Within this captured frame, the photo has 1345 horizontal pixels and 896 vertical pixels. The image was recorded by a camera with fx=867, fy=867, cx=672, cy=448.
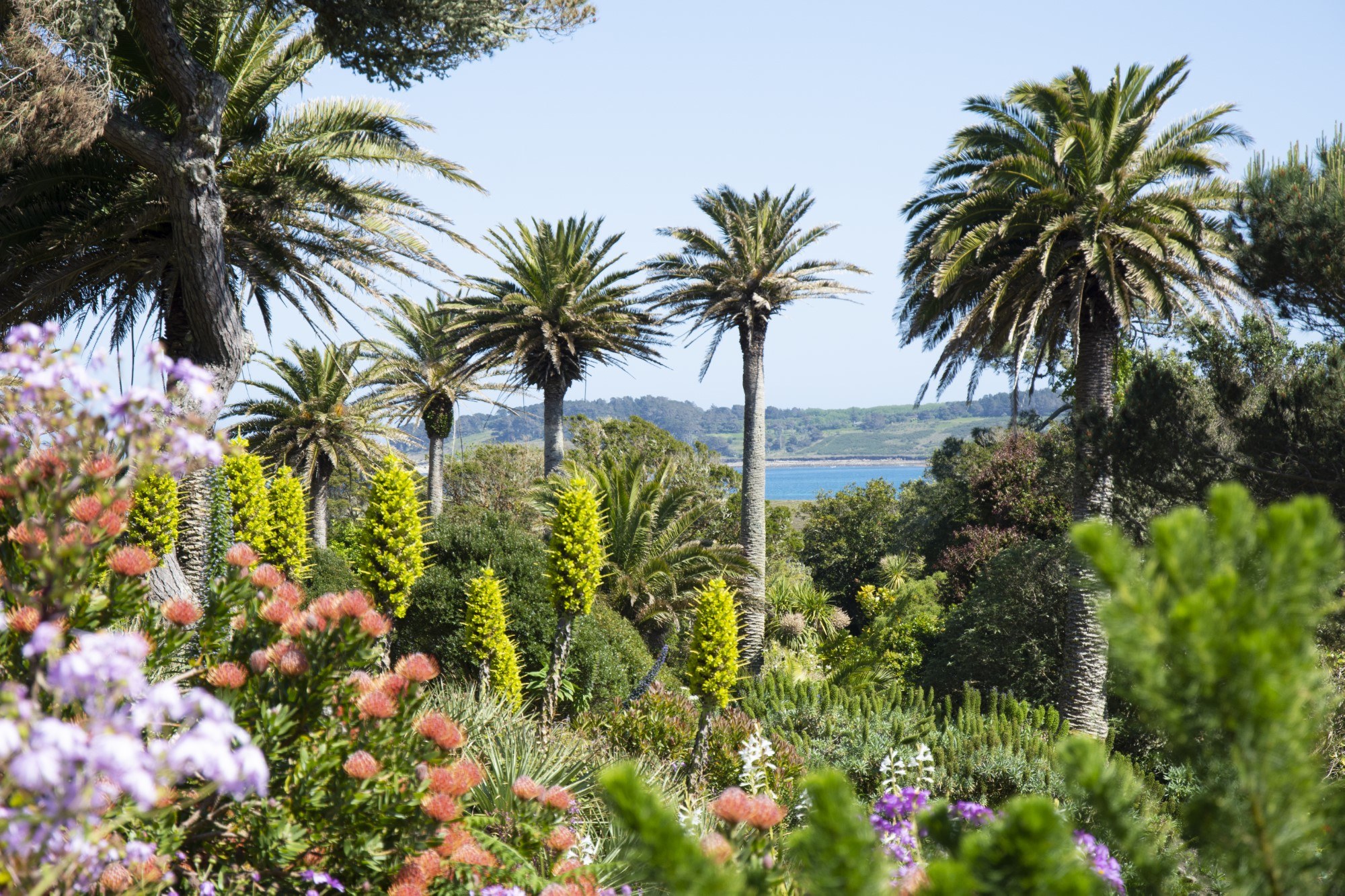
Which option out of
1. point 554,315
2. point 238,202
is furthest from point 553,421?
point 238,202

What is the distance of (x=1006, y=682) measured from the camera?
50.2 feet

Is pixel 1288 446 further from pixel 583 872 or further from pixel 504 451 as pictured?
pixel 504 451

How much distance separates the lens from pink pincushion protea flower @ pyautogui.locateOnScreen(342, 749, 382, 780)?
2484mm

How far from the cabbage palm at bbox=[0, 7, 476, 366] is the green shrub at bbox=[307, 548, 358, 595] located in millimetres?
5897

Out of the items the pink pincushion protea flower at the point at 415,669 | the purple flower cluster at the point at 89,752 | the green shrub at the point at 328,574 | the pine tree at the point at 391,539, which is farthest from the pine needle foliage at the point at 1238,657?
the green shrub at the point at 328,574

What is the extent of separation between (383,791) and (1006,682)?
14.7 m

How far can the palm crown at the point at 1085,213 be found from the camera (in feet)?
38.3

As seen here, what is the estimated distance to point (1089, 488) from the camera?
37.5ft

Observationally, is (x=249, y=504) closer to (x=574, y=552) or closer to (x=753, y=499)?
(x=574, y=552)

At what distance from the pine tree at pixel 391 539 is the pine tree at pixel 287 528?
3726mm

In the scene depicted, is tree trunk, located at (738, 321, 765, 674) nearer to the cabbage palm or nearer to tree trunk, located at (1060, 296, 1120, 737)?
tree trunk, located at (1060, 296, 1120, 737)

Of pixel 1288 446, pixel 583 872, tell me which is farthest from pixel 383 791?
pixel 1288 446

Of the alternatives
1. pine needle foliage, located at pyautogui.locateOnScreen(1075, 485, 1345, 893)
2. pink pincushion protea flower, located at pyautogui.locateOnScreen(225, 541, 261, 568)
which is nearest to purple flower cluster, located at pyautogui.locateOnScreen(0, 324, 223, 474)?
pink pincushion protea flower, located at pyautogui.locateOnScreen(225, 541, 261, 568)

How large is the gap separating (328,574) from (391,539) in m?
7.58
